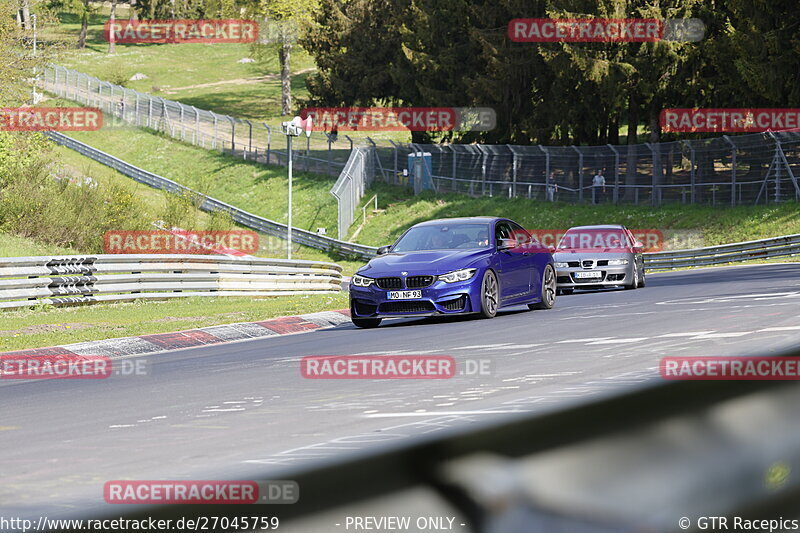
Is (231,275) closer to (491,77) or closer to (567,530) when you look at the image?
(567,530)

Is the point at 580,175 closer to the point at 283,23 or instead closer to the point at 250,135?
the point at 250,135

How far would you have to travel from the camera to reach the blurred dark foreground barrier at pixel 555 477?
1445 mm

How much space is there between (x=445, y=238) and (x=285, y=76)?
247 ft

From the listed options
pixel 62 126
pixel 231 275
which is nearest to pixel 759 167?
pixel 231 275

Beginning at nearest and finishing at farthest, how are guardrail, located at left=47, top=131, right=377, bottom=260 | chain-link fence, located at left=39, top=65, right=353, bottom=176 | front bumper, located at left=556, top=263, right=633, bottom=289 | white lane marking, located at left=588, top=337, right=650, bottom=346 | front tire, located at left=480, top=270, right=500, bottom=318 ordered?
1. white lane marking, located at left=588, top=337, right=650, bottom=346
2. front tire, located at left=480, top=270, right=500, bottom=318
3. front bumper, located at left=556, top=263, right=633, bottom=289
4. guardrail, located at left=47, top=131, right=377, bottom=260
5. chain-link fence, located at left=39, top=65, right=353, bottom=176

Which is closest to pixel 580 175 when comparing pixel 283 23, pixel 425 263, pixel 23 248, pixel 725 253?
pixel 725 253

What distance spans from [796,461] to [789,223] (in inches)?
1580

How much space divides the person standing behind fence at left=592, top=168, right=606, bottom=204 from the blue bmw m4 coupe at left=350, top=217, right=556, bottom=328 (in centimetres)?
3072

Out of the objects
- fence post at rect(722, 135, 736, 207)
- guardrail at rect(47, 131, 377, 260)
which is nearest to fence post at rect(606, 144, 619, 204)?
fence post at rect(722, 135, 736, 207)

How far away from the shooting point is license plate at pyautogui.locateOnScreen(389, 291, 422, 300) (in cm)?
1661

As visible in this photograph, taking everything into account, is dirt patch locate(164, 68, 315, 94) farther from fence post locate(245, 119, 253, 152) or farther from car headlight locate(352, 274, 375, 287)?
car headlight locate(352, 274, 375, 287)

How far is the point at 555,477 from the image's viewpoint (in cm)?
160

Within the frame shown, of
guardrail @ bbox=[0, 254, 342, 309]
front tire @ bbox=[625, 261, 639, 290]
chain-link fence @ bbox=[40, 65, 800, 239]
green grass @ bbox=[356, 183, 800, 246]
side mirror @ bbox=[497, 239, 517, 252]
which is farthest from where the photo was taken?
chain-link fence @ bbox=[40, 65, 800, 239]

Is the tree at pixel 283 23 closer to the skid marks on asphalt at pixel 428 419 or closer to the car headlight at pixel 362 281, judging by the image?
the car headlight at pixel 362 281
